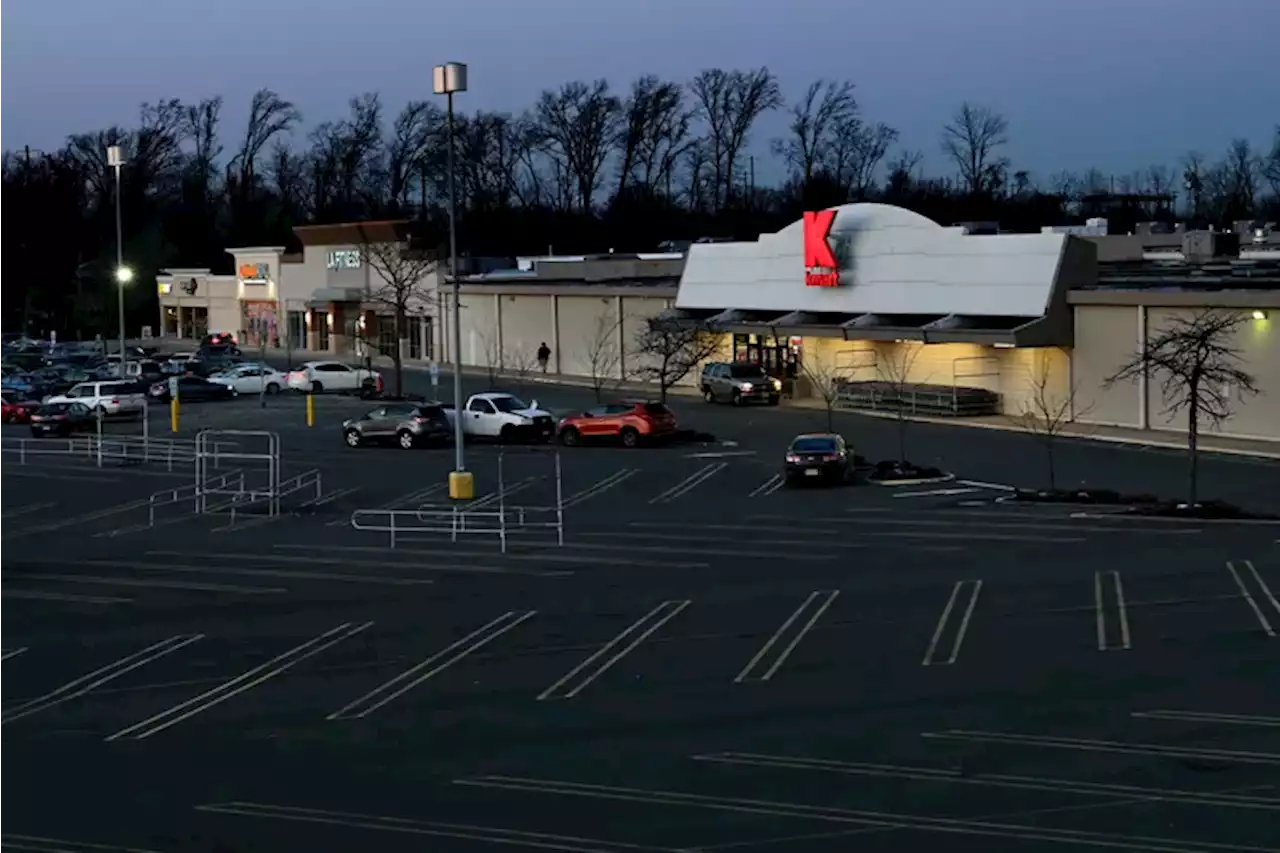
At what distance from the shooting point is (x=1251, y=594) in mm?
22500

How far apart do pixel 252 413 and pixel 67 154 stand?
81.5 meters

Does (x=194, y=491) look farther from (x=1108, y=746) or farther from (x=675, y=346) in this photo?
(x=1108, y=746)

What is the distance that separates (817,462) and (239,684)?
19163mm

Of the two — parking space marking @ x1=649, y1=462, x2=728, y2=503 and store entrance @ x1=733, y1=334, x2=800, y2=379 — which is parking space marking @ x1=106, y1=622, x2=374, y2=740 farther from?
store entrance @ x1=733, y1=334, x2=800, y2=379

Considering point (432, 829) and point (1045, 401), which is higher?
point (1045, 401)

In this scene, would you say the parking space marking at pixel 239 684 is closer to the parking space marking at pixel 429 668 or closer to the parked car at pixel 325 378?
the parking space marking at pixel 429 668

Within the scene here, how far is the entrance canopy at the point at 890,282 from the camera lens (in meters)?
47.2

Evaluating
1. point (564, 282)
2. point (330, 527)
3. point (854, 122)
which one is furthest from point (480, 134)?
point (330, 527)

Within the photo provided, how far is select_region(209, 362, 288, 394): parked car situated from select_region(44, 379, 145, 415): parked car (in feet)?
27.3

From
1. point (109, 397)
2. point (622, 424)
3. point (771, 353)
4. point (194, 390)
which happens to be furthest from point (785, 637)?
point (194, 390)

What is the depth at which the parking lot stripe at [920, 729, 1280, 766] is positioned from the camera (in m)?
14.4

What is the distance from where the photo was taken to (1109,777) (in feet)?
45.6

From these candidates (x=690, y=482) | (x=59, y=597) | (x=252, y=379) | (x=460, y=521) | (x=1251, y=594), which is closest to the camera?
(x=1251, y=594)

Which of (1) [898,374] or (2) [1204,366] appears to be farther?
(1) [898,374]
